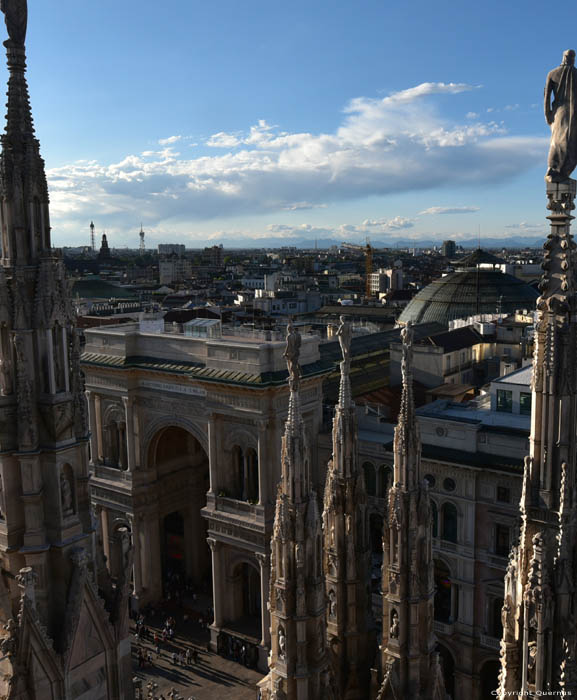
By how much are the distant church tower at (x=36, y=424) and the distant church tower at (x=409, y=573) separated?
27.8ft

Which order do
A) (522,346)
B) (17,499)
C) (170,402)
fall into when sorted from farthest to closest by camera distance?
(522,346) < (170,402) < (17,499)

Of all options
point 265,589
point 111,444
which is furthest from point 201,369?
point 265,589

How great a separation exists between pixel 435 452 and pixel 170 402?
18240mm

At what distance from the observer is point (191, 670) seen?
42938 millimetres

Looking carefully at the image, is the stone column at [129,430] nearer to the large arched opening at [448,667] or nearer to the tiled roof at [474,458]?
the tiled roof at [474,458]

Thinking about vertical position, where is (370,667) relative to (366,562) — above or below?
below

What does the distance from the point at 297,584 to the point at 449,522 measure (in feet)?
76.4

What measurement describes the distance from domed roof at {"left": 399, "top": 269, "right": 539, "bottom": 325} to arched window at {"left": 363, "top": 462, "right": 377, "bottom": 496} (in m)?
52.6

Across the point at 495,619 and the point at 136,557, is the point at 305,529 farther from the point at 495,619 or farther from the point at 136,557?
the point at 136,557

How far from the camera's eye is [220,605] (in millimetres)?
44625

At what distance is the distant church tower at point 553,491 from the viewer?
11.2 m

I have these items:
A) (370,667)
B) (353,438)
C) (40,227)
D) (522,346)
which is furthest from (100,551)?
(522,346)

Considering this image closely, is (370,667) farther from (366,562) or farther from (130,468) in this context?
(130,468)

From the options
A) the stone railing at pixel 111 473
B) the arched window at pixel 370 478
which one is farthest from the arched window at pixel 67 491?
the stone railing at pixel 111 473
